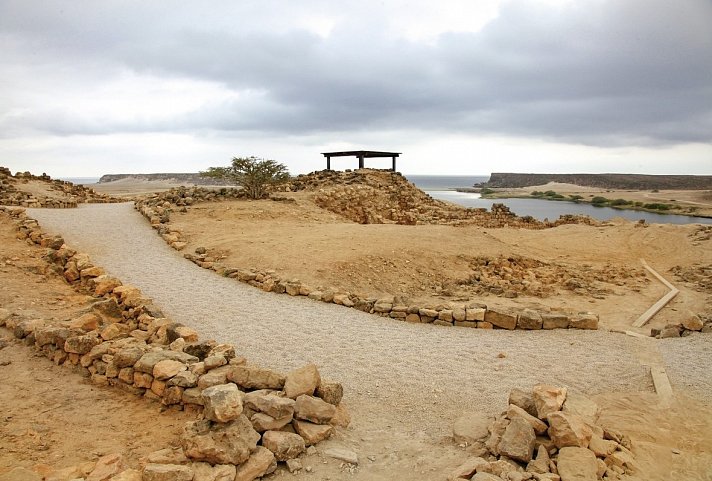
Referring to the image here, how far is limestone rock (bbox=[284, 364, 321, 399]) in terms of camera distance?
5.02 m

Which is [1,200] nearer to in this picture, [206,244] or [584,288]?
[206,244]

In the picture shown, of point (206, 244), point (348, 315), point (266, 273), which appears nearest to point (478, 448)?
point (348, 315)

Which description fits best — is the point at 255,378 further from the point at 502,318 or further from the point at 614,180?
the point at 614,180

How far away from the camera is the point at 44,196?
21203 millimetres

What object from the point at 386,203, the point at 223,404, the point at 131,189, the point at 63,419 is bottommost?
the point at 63,419

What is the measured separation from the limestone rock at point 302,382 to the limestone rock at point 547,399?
2367mm

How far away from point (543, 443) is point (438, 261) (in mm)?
9003

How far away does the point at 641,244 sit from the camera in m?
20.2

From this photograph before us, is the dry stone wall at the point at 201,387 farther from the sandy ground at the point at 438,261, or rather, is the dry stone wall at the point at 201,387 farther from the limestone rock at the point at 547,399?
the sandy ground at the point at 438,261

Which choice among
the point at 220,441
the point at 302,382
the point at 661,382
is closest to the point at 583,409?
the point at 661,382

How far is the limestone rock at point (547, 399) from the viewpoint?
4600 millimetres

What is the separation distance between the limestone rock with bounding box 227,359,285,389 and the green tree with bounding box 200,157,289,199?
16965 millimetres

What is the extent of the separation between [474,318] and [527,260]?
23.8ft

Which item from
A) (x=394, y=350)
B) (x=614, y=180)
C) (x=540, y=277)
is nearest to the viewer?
(x=394, y=350)
